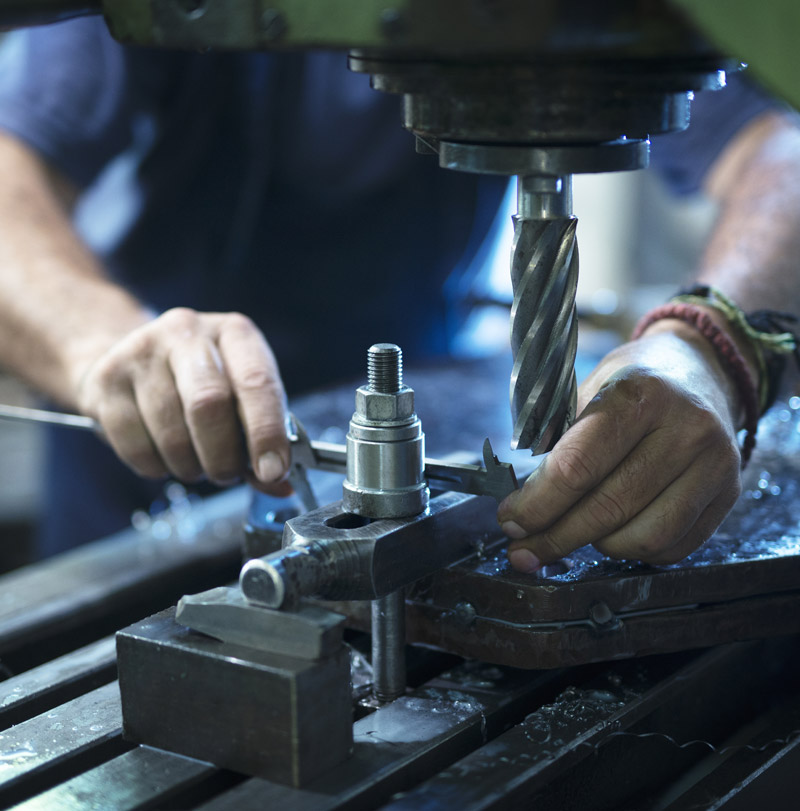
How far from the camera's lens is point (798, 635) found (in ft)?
3.16

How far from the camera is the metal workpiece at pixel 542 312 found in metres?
0.73

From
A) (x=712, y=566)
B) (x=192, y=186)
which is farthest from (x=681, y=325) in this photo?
(x=192, y=186)

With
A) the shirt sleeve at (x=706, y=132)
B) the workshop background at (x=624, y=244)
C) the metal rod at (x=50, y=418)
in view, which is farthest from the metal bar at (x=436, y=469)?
the workshop background at (x=624, y=244)

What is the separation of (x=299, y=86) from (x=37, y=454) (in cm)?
188

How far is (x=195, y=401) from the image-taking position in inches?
37.5

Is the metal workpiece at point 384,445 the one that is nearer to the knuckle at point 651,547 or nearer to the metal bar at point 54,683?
the knuckle at point 651,547

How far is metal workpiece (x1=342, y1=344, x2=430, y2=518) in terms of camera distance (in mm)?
748

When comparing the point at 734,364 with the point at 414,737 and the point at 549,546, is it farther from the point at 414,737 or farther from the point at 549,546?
the point at 414,737

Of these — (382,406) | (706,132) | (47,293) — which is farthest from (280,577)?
(706,132)

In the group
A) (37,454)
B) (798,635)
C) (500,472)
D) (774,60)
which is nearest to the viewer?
(774,60)

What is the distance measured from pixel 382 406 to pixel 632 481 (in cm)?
20

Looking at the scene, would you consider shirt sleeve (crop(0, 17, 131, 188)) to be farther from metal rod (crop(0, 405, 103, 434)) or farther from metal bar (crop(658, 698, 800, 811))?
metal bar (crop(658, 698, 800, 811))

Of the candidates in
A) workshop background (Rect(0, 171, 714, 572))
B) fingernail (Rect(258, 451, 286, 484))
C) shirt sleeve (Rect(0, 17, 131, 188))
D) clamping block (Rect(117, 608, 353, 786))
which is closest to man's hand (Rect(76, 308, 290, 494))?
fingernail (Rect(258, 451, 286, 484))

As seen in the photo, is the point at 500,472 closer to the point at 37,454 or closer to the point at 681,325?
the point at 681,325
